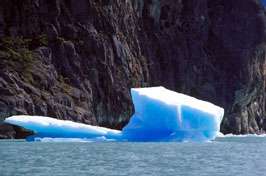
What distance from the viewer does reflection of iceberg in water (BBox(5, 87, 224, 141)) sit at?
48.9 meters

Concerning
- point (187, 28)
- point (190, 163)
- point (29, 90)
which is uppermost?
point (187, 28)

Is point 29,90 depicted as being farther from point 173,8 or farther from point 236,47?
point 236,47

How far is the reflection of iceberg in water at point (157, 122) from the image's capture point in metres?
48.9

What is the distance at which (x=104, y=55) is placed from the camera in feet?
287

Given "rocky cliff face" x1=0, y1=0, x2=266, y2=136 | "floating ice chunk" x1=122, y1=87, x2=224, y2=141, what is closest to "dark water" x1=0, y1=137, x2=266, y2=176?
"floating ice chunk" x1=122, y1=87, x2=224, y2=141

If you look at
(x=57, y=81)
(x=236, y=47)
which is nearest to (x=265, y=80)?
(x=236, y=47)

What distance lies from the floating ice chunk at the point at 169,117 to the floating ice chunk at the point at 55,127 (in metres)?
2.85

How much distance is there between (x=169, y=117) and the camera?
162ft

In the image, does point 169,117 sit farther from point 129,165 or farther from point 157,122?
point 129,165

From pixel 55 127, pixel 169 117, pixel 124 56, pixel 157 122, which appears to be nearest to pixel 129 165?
pixel 169 117

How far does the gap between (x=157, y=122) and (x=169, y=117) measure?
3.96ft

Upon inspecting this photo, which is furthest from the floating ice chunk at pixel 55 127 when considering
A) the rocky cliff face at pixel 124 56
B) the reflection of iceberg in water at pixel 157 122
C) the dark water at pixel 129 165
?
the rocky cliff face at pixel 124 56

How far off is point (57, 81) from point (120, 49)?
601 inches

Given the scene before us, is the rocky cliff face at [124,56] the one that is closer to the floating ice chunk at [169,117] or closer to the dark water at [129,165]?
the floating ice chunk at [169,117]
